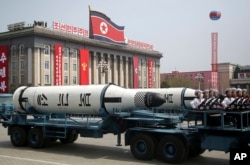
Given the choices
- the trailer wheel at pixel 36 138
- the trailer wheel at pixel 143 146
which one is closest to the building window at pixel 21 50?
the trailer wheel at pixel 36 138

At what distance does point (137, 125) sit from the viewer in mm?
12812

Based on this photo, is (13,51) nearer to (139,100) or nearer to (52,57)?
(52,57)

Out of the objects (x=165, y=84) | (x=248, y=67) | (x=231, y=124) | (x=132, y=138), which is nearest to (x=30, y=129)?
(x=132, y=138)

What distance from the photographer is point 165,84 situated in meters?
98.4

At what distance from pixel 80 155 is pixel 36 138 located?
2.86 m

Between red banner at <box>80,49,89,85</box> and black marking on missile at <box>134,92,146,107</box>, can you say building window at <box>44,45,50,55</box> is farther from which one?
black marking on missile at <box>134,92,146,107</box>

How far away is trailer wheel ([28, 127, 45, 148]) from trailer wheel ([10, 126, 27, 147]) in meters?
0.34

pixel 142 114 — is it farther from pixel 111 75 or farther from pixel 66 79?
pixel 111 75

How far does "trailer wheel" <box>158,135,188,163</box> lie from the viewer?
11055 mm

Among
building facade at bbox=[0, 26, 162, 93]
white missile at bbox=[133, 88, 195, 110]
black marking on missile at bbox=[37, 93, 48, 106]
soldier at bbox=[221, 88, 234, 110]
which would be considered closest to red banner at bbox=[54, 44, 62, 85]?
building facade at bbox=[0, 26, 162, 93]

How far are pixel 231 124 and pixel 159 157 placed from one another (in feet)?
9.40

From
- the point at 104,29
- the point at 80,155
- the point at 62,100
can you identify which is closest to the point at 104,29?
the point at 104,29

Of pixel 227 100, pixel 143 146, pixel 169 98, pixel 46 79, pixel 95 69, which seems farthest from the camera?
pixel 95 69

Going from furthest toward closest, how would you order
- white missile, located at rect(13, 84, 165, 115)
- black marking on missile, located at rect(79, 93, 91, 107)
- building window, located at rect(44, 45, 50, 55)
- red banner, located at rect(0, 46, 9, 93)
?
building window, located at rect(44, 45, 50, 55), red banner, located at rect(0, 46, 9, 93), black marking on missile, located at rect(79, 93, 91, 107), white missile, located at rect(13, 84, 165, 115)
